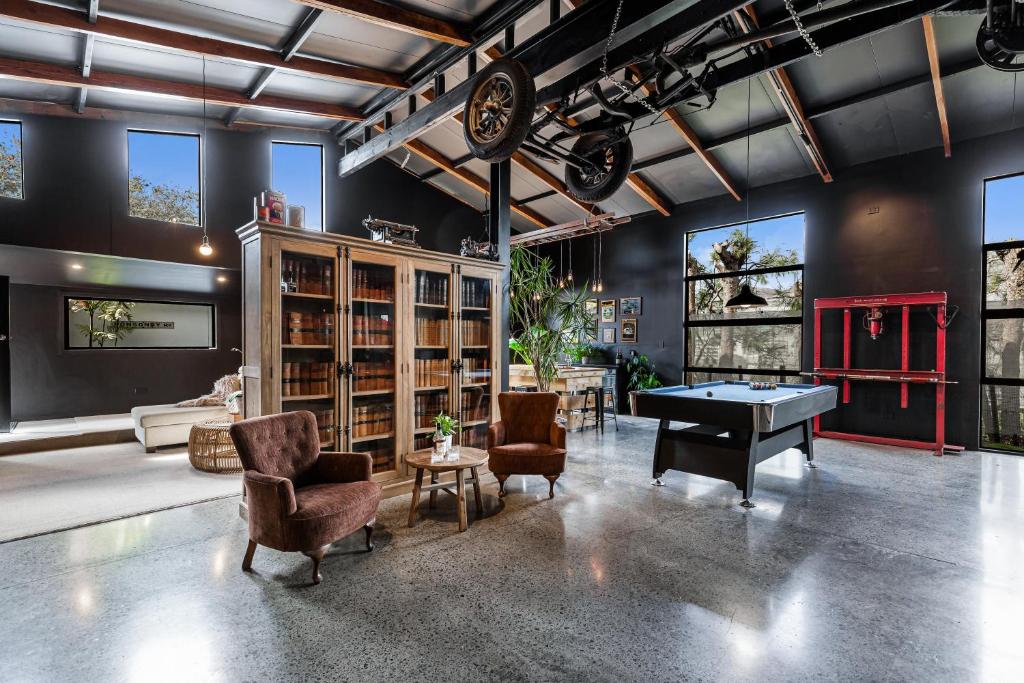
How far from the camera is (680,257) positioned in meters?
8.89

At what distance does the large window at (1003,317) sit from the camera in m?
5.88

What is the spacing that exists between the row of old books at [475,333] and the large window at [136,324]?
6039mm

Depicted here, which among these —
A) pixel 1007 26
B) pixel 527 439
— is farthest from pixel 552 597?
pixel 1007 26

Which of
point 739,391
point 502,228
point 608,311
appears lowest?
point 739,391

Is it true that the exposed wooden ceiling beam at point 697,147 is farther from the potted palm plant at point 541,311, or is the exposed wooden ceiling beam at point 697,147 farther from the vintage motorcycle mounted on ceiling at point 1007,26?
the vintage motorcycle mounted on ceiling at point 1007,26

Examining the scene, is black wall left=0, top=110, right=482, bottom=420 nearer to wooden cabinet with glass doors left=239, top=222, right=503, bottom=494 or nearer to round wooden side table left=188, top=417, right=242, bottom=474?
round wooden side table left=188, top=417, right=242, bottom=474

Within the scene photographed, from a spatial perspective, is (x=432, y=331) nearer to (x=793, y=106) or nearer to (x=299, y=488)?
(x=299, y=488)

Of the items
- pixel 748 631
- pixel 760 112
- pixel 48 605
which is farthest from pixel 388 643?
pixel 760 112

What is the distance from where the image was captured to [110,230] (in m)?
7.11

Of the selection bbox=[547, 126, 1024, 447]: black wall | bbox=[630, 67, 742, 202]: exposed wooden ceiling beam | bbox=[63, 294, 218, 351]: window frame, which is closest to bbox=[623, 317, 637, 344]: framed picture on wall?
bbox=[547, 126, 1024, 447]: black wall

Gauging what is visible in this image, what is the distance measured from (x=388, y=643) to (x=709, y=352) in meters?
7.73

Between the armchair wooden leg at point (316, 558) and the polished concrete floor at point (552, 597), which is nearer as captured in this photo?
the polished concrete floor at point (552, 597)

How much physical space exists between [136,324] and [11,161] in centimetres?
265

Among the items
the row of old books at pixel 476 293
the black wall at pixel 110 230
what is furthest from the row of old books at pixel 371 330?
the black wall at pixel 110 230
